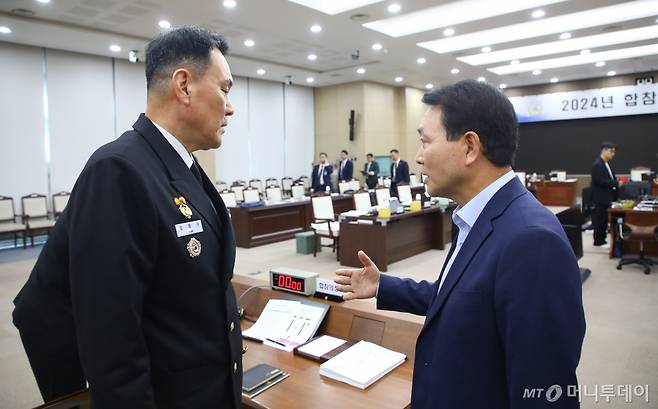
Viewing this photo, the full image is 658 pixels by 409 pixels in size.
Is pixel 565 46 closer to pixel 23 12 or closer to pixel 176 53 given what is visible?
pixel 23 12

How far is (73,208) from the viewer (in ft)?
3.16

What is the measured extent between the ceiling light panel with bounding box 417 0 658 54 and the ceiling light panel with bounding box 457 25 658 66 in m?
0.86

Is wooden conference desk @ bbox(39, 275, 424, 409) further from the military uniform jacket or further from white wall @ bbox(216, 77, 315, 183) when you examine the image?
white wall @ bbox(216, 77, 315, 183)

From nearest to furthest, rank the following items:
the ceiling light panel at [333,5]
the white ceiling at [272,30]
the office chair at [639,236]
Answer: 1. the office chair at [639,236]
2. the white ceiling at [272,30]
3. the ceiling light panel at [333,5]

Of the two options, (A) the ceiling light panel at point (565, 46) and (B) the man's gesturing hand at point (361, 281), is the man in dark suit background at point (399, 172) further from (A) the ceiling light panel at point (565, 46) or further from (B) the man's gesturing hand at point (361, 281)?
(B) the man's gesturing hand at point (361, 281)

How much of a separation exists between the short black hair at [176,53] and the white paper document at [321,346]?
1091 mm

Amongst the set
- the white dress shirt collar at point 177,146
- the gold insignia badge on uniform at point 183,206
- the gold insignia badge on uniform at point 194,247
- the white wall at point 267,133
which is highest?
the white wall at point 267,133

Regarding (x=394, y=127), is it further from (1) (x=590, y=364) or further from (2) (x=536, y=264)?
(2) (x=536, y=264)

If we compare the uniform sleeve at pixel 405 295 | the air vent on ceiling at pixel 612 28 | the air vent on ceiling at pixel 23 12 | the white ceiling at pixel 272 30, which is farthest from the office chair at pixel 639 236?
the air vent on ceiling at pixel 23 12

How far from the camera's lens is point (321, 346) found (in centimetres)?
174

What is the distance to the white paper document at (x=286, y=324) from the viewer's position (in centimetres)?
182

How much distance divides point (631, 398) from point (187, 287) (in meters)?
2.89

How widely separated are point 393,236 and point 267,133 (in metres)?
7.53

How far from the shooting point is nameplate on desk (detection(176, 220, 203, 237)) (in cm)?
103
